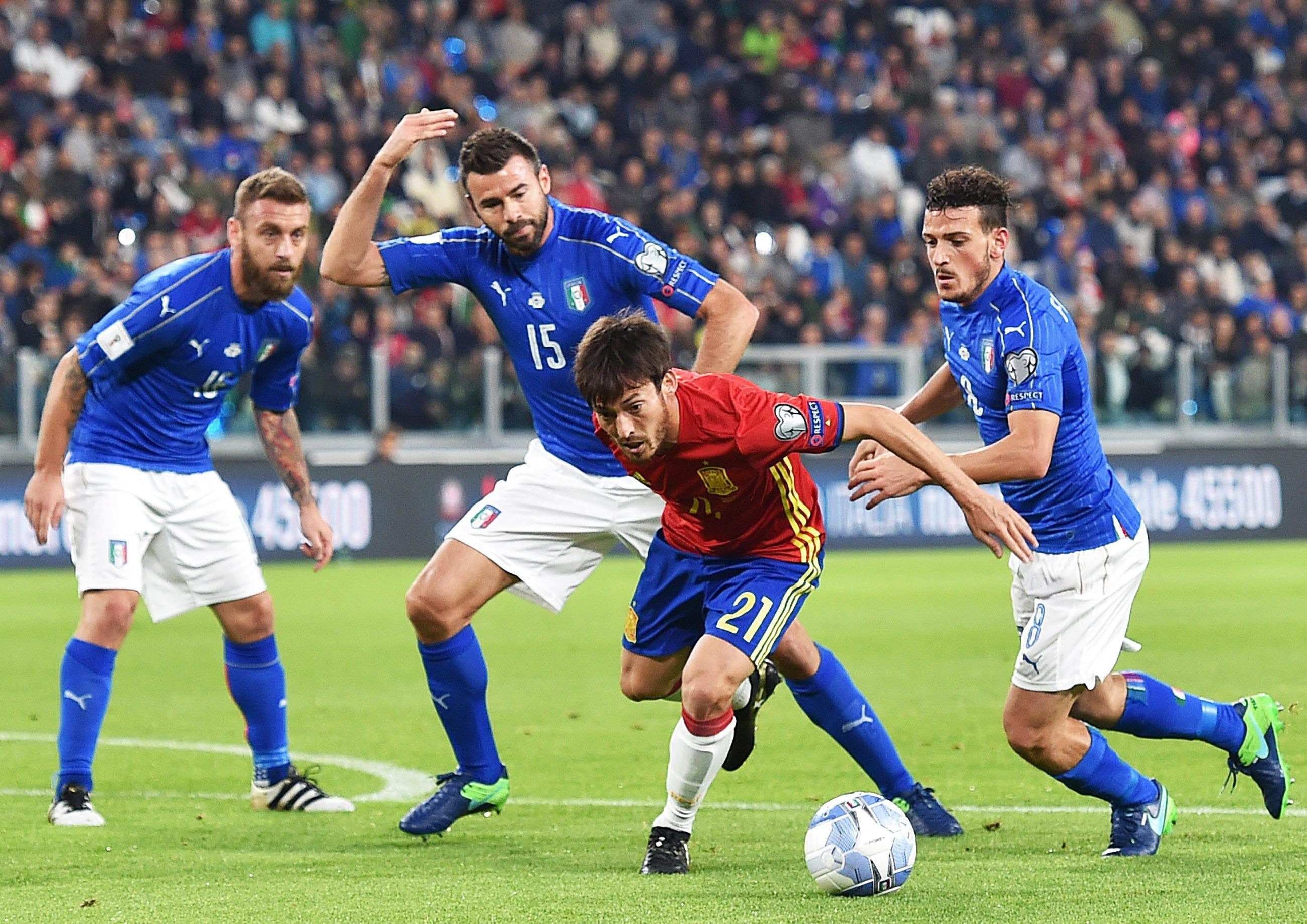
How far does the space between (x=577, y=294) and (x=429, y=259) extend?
0.53 m

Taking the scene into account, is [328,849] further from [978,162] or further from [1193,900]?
[978,162]

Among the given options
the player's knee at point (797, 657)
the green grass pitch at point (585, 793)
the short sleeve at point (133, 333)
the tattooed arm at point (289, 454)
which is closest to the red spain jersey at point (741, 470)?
the player's knee at point (797, 657)

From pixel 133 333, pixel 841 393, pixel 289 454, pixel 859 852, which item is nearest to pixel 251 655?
pixel 289 454

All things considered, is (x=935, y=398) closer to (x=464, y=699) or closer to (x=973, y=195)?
(x=973, y=195)

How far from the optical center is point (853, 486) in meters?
5.35

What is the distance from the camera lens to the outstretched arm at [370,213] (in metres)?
6.01

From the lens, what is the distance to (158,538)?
6828 millimetres

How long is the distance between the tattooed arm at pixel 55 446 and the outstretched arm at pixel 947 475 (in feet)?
8.89

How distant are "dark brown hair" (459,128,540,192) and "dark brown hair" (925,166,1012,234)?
1.33 m

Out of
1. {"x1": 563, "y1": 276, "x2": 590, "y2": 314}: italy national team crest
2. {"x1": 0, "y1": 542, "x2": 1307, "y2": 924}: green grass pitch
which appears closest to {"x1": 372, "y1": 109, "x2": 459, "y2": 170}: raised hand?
{"x1": 563, "y1": 276, "x2": 590, "y2": 314}: italy national team crest

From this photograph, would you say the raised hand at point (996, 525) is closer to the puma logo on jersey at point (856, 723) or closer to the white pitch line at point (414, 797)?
the puma logo on jersey at point (856, 723)

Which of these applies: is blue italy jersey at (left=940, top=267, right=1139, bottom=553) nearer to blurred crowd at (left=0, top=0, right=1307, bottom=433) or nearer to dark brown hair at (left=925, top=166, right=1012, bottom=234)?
dark brown hair at (left=925, top=166, right=1012, bottom=234)

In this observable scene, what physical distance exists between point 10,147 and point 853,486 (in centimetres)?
1547

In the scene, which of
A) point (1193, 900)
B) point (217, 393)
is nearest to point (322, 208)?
point (217, 393)
